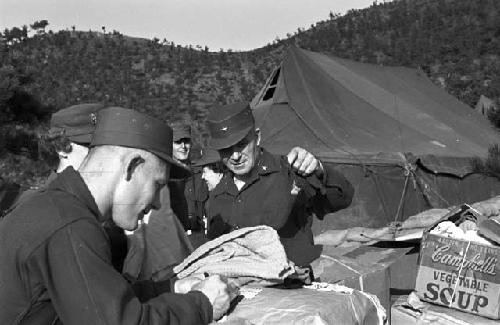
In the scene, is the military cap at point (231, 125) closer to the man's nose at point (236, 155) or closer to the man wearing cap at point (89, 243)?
the man's nose at point (236, 155)

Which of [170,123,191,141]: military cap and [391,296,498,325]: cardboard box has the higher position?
[170,123,191,141]: military cap

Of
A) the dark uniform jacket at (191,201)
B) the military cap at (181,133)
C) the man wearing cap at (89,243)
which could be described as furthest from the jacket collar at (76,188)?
the military cap at (181,133)

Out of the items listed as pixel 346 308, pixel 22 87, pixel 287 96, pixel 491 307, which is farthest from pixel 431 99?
pixel 346 308

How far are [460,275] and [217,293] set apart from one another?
157cm

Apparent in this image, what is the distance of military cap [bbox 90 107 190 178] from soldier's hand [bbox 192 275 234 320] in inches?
15.1

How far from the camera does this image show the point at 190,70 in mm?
24875

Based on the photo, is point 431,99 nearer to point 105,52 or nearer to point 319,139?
point 319,139

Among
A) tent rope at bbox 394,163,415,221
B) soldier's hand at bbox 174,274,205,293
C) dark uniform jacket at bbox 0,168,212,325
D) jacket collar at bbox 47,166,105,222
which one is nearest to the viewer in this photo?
dark uniform jacket at bbox 0,168,212,325

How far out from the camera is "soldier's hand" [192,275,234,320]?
5.98ft

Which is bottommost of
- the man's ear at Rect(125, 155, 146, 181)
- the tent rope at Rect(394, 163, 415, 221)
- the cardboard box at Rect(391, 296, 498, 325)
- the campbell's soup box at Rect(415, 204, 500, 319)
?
the tent rope at Rect(394, 163, 415, 221)

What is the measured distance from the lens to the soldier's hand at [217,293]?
5.98 feet

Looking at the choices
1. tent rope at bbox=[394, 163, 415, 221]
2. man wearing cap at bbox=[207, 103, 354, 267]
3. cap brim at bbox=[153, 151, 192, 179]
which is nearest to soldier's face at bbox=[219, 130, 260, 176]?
man wearing cap at bbox=[207, 103, 354, 267]

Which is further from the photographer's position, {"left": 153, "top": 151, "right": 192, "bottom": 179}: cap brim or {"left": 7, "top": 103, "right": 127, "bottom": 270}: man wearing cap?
{"left": 7, "top": 103, "right": 127, "bottom": 270}: man wearing cap

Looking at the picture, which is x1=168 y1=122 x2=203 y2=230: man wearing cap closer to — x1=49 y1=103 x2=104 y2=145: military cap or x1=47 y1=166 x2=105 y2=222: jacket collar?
x1=49 y1=103 x2=104 y2=145: military cap
